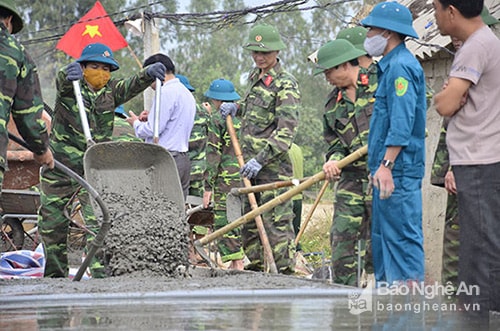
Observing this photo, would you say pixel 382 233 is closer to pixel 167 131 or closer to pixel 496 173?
pixel 496 173

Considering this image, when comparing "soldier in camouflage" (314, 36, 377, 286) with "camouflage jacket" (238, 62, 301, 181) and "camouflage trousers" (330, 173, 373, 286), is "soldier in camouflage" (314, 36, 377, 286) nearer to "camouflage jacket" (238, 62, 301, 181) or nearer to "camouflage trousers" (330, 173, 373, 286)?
"camouflage trousers" (330, 173, 373, 286)

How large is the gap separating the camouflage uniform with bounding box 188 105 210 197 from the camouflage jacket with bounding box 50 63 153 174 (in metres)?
2.98

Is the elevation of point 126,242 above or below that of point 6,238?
above

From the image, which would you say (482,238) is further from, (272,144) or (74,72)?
(74,72)

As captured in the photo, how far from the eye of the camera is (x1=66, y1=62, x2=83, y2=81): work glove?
342 inches

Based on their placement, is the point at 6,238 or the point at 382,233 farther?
the point at 6,238

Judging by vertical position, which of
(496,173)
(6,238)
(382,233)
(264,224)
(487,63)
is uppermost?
(487,63)

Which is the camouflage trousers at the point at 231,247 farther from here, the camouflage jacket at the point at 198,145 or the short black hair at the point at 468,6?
the short black hair at the point at 468,6

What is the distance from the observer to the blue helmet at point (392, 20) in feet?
22.6

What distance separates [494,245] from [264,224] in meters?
3.69

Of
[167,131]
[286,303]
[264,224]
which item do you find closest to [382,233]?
[286,303]

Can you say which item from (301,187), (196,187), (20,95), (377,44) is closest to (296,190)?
(301,187)

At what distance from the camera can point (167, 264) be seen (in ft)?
26.1

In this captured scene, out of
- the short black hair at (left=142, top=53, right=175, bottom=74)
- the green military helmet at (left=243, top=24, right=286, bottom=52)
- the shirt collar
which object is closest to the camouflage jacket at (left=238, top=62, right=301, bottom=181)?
the green military helmet at (left=243, top=24, right=286, bottom=52)
